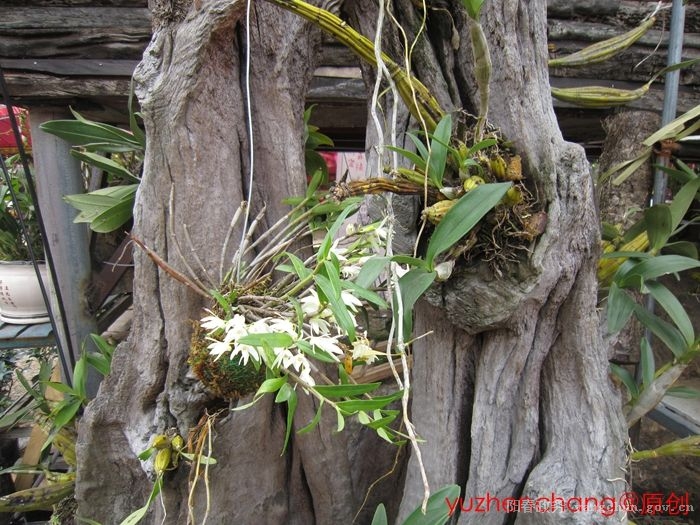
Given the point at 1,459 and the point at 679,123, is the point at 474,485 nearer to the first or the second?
the point at 679,123

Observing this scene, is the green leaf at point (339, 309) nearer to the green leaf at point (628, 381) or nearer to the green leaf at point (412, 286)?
the green leaf at point (412, 286)

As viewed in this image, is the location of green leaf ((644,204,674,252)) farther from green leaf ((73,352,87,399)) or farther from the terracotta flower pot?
the terracotta flower pot

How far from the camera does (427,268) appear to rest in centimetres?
56

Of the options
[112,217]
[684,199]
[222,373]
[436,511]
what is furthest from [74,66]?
[684,199]

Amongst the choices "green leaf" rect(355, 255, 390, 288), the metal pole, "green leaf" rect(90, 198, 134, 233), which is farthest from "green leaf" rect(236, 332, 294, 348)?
the metal pole

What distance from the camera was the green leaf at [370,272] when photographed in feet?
1.69

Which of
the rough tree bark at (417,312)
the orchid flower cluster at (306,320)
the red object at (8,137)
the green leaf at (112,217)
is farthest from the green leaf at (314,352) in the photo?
the red object at (8,137)

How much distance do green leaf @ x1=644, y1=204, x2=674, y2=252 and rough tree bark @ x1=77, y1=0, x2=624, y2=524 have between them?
0.46 meters

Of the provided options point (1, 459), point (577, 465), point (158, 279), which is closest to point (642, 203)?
point (577, 465)

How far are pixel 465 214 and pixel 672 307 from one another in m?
0.66

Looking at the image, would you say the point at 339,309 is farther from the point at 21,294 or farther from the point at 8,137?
the point at 8,137

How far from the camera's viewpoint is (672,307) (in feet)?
2.97

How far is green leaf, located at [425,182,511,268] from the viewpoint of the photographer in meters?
0.52

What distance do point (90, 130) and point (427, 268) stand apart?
78 centimetres
